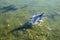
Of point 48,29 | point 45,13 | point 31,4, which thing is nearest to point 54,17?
point 45,13

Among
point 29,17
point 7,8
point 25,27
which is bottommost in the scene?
point 7,8

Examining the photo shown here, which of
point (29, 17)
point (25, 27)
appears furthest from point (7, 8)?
point (25, 27)

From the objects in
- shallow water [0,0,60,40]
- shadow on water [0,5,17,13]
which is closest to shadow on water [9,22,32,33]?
shallow water [0,0,60,40]

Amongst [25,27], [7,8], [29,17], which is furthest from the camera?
[7,8]

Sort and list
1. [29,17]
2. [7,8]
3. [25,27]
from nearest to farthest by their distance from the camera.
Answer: [25,27]
[29,17]
[7,8]

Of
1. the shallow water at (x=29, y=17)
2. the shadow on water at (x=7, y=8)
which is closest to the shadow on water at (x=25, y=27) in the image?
the shallow water at (x=29, y=17)

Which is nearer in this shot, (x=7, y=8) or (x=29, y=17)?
(x=29, y=17)

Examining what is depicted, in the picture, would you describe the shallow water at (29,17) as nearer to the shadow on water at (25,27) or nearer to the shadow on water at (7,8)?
the shadow on water at (7,8)

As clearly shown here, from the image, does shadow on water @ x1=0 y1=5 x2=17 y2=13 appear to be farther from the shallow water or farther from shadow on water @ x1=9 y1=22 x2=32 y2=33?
shadow on water @ x1=9 y1=22 x2=32 y2=33

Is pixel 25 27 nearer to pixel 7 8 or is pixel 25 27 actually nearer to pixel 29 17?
pixel 29 17

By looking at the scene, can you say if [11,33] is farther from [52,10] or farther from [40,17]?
[52,10]

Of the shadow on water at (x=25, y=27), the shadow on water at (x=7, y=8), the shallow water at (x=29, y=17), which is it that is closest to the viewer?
the shallow water at (x=29, y=17)
